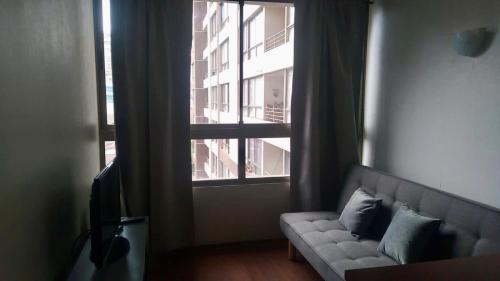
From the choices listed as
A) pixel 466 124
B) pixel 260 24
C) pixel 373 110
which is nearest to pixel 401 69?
pixel 373 110

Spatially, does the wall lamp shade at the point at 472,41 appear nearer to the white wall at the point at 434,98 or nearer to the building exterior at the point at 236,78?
the white wall at the point at 434,98

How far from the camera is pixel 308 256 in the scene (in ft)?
7.90

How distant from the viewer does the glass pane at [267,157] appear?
11.2 feet

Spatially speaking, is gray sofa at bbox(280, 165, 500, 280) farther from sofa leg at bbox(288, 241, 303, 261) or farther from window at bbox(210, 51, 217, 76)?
window at bbox(210, 51, 217, 76)

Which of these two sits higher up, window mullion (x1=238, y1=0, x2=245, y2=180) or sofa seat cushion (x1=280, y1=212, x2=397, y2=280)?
window mullion (x1=238, y1=0, x2=245, y2=180)

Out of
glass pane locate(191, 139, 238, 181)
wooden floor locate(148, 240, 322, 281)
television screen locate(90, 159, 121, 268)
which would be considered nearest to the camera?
television screen locate(90, 159, 121, 268)

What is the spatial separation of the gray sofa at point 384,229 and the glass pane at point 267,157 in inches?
25.7

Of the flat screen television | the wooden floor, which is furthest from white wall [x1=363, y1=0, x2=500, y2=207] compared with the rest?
the flat screen television

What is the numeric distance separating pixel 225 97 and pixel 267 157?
29.3 inches

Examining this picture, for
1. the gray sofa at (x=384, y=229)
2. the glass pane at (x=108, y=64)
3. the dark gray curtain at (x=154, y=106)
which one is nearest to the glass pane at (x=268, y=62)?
the dark gray curtain at (x=154, y=106)

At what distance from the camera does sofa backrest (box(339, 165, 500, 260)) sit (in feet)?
5.97

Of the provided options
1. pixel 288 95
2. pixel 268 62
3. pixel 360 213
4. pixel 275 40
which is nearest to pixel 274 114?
pixel 288 95

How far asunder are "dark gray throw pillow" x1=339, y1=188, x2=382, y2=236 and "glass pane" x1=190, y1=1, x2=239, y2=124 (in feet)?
4.45

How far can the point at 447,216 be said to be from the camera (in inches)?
81.5
